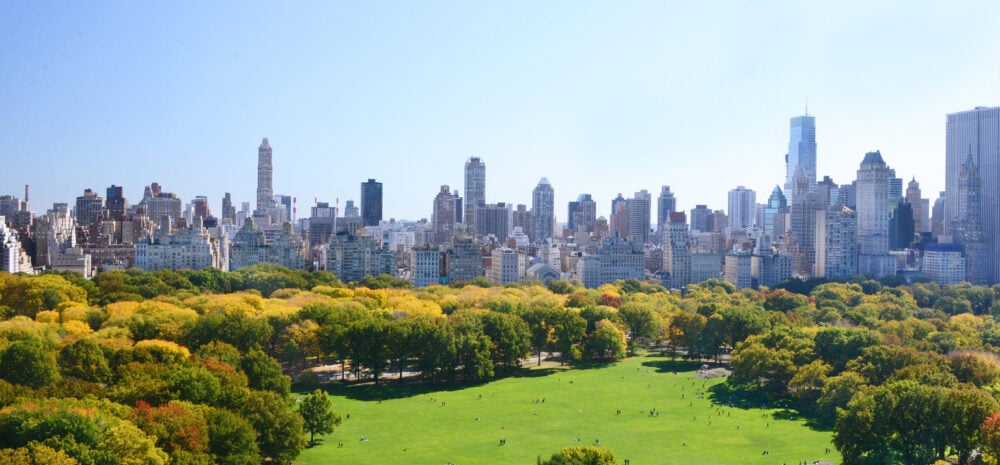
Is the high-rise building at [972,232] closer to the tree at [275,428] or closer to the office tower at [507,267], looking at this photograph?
the office tower at [507,267]

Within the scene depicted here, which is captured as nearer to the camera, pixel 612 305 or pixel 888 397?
pixel 888 397

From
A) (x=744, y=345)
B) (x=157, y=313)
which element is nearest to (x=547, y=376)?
(x=744, y=345)

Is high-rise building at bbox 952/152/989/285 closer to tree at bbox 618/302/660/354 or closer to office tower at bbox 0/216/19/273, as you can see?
tree at bbox 618/302/660/354

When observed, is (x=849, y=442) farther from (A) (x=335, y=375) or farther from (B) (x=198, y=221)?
(B) (x=198, y=221)

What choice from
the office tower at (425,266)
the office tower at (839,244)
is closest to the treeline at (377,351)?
the office tower at (425,266)

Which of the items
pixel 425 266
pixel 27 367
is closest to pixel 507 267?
pixel 425 266

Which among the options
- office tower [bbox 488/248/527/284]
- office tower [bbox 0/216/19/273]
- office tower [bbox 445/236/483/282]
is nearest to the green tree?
office tower [bbox 0/216/19/273]

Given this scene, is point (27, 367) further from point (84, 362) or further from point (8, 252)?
point (8, 252)
